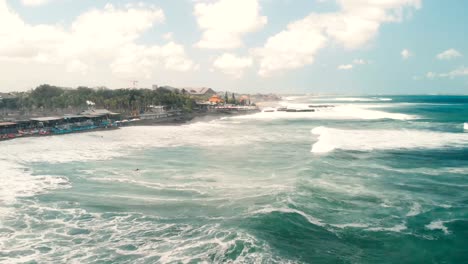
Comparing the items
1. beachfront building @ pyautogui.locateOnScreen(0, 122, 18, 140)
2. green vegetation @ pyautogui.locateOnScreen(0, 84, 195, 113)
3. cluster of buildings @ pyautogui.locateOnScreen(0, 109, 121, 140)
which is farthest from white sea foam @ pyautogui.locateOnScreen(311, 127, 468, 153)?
green vegetation @ pyautogui.locateOnScreen(0, 84, 195, 113)

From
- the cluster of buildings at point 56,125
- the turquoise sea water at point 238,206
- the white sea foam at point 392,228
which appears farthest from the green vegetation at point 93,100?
the white sea foam at point 392,228

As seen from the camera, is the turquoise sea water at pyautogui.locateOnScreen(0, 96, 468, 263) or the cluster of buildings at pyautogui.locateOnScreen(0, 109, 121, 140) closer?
the turquoise sea water at pyautogui.locateOnScreen(0, 96, 468, 263)

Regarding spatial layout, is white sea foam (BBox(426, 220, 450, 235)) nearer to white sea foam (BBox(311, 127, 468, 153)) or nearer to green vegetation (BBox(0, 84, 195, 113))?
white sea foam (BBox(311, 127, 468, 153))

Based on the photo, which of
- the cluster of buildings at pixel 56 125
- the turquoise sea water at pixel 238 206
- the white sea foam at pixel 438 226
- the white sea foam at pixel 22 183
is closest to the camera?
the turquoise sea water at pixel 238 206

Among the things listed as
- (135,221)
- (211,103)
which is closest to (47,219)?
(135,221)

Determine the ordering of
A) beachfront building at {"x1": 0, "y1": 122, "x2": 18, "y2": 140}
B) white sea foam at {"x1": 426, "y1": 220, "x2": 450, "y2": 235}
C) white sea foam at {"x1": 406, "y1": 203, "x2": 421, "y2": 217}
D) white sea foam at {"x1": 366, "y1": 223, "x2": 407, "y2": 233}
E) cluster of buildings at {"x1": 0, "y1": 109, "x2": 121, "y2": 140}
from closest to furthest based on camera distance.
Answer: white sea foam at {"x1": 366, "y1": 223, "x2": 407, "y2": 233} → white sea foam at {"x1": 426, "y1": 220, "x2": 450, "y2": 235} → white sea foam at {"x1": 406, "y1": 203, "x2": 421, "y2": 217} → beachfront building at {"x1": 0, "y1": 122, "x2": 18, "y2": 140} → cluster of buildings at {"x1": 0, "y1": 109, "x2": 121, "y2": 140}

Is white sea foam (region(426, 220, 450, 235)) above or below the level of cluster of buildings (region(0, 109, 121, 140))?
below

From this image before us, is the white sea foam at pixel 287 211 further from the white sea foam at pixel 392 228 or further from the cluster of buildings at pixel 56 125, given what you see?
the cluster of buildings at pixel 56 125
